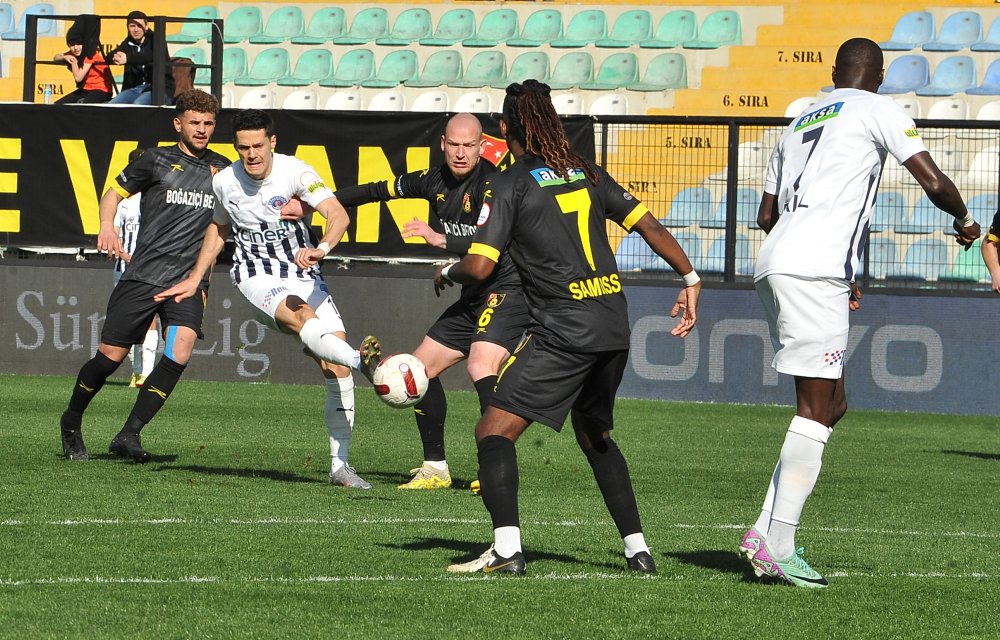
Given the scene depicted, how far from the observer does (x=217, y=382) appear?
16.2m

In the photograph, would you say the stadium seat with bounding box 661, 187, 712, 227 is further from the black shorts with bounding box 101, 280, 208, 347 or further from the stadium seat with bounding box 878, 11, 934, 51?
the black shorts with bounding box 101, 280, 208, 347

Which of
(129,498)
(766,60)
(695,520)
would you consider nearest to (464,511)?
(695,520)

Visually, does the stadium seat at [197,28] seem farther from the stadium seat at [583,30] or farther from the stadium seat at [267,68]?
the stadium seat at [583,30]

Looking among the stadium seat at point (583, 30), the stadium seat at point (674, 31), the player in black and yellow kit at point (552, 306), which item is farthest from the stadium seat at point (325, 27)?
the player in black and yellow kit at point (552, 306)

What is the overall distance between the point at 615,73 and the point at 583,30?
1.01 metres

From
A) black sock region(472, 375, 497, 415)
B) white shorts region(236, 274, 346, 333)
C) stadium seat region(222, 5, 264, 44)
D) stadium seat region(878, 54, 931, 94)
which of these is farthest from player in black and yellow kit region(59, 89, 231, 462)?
stadium seat region(222, 5, 264, 44)

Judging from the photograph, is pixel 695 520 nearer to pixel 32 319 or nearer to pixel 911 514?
pixel 911 514

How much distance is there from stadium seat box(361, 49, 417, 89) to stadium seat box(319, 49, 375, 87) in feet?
0.44

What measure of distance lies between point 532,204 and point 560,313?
0.46 m

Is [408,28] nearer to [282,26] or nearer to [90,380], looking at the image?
[282,26]

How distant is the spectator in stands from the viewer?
59.2ft

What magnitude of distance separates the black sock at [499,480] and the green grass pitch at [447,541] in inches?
10.2

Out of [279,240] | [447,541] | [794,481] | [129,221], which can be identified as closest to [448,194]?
[279,240]

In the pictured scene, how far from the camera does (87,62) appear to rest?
1817 centimetres
